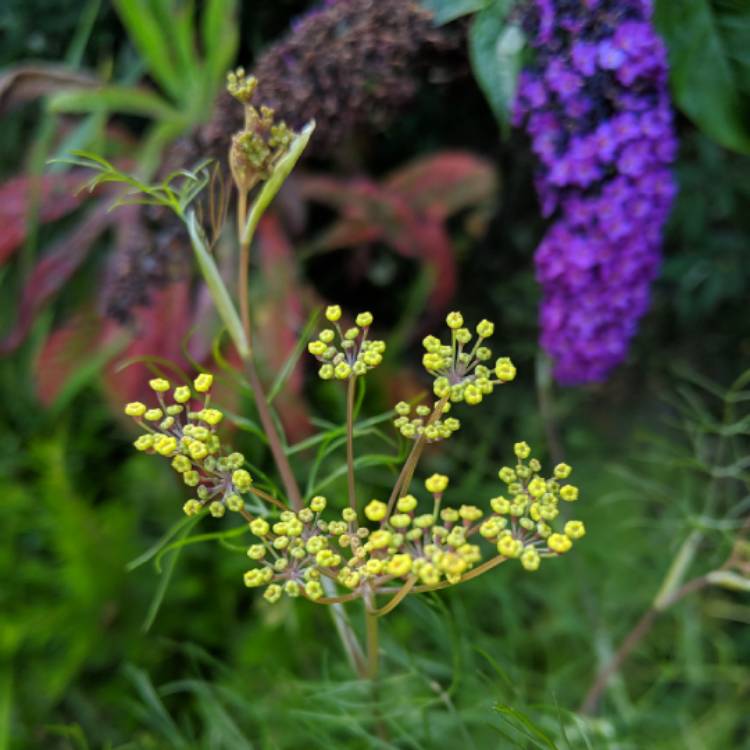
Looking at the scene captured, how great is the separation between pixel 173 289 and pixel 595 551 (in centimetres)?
69

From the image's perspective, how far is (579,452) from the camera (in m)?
1.34

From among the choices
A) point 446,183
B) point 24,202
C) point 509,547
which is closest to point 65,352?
point 24,202

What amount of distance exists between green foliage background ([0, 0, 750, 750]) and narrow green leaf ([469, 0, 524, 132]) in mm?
34

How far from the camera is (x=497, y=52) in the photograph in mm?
799

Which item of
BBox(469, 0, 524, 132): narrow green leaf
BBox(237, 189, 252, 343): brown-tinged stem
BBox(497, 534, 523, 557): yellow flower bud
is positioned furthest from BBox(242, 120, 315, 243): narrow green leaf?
BBox(469, 0, 524, 132): narrow green leaf

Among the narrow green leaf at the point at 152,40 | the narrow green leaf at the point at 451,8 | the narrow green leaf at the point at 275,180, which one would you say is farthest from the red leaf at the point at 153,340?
the narrow green leaf at the point at 275,180

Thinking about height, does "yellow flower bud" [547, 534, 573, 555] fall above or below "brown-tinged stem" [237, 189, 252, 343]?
below

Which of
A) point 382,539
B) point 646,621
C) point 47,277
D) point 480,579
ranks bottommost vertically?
point 480,579

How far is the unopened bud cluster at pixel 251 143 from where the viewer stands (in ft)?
1.65

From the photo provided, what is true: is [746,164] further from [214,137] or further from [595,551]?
[214,137]

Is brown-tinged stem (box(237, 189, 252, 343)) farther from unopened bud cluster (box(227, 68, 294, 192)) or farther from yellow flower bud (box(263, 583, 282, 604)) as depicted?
yellow flower bud (box(263, 583, 282, 604))

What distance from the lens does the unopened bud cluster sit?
1.65 feet

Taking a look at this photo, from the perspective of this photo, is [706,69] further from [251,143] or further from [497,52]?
[251,143]

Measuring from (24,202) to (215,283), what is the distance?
697mm
